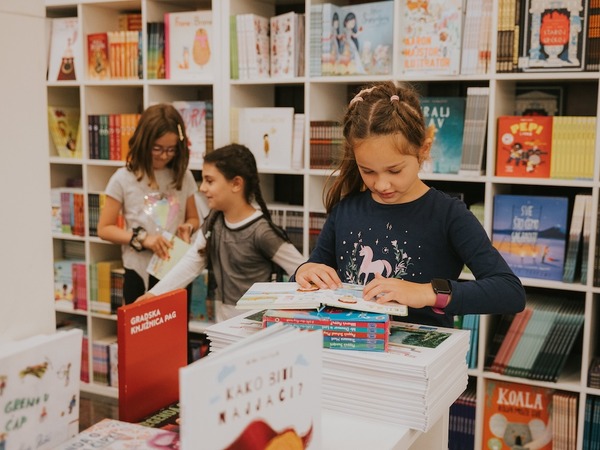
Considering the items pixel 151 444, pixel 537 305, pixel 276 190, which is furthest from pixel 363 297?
pixel 276 190

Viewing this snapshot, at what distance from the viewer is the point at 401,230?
167cm

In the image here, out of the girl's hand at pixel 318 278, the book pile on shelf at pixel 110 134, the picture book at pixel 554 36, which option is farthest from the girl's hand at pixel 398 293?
the book pile on shelf at pixel 110 134

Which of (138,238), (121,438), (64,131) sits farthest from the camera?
(64,131)

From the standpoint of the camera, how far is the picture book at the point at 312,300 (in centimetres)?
127

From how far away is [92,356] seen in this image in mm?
3748

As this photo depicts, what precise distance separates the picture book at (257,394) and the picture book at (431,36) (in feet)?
6.66

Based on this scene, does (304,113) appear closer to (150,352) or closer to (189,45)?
(189,45)

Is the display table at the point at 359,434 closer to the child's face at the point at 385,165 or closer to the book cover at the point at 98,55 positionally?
the child's face at the point at 385,165

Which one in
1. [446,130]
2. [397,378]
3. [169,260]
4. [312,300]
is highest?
[446,130]

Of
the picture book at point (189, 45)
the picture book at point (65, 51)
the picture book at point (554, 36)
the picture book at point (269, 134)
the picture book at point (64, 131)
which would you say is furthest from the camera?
the picture book at point (64, 131)

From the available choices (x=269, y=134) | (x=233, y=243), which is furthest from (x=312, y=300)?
(x=269, y=134)

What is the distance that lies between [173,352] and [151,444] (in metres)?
0.25

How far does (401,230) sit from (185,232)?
5.26 ft

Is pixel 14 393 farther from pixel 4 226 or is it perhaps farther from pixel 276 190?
pixel 276 190
